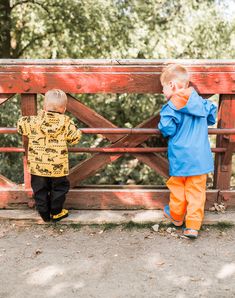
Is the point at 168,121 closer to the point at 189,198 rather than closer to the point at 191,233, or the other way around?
the point at 189,198

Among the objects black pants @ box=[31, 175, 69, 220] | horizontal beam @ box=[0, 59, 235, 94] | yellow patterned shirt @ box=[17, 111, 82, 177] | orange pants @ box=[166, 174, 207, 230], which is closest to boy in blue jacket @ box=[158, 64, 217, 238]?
orange pants @ box=[166, 174, 207, 230]

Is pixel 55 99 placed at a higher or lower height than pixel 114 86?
lower

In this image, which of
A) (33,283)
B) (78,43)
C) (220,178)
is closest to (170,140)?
(220,178)

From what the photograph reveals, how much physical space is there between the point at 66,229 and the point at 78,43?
6364mm

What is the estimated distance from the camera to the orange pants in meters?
3.62

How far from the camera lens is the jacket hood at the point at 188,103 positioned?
3.40 metres

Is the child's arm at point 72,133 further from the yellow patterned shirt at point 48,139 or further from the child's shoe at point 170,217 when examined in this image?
the child's shoe at point 170,217

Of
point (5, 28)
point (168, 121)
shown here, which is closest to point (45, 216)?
point (168, 121)

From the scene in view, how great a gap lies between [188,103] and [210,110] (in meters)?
0.27

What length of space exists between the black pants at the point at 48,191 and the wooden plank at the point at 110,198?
0.98ft

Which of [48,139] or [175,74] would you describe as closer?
[175,74]

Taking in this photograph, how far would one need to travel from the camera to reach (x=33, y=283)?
117 inches

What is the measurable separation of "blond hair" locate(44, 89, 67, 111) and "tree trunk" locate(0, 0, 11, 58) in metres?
7.01

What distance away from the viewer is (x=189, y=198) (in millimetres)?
3650
